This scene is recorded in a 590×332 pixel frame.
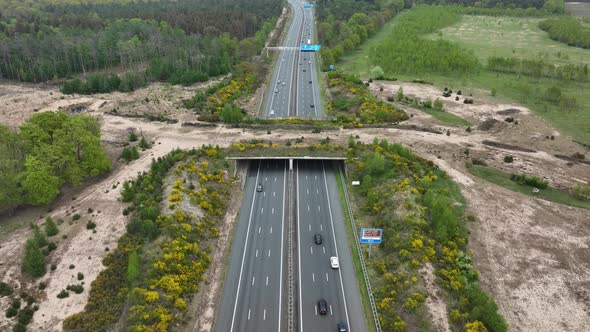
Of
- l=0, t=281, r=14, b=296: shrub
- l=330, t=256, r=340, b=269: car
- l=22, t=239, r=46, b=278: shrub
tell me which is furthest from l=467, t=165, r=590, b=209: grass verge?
l=0, t=281, r=14, b=296: shrub

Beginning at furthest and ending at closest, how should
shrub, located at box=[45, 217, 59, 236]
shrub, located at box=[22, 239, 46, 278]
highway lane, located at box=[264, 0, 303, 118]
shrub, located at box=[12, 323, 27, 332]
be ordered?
1. highway lane, located at box=[264, 0, 303, 118]
2. shrub, located at box=[45, 217, 59, 236]
3. shrub, located at box=[22, 239, 46, 278]
4. shrub, located at box=[12, 323, 27, 332]

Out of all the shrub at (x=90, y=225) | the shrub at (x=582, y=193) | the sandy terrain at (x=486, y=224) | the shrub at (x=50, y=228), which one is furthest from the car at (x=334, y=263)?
the shrub at (x=582, y=193)

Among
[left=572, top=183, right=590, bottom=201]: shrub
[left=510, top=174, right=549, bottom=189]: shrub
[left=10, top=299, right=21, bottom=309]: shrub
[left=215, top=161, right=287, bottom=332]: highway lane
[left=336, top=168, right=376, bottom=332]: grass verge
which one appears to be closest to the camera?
[left=10, top=299, right=21, bottom=309]: shrub

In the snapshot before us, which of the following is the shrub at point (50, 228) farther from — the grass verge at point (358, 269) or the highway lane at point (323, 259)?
the grass verge at point (358, 269)

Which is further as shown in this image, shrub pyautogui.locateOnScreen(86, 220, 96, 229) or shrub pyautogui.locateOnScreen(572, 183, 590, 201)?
shrub pyautogui.locateOnScreen(572, 183, 590, 201)

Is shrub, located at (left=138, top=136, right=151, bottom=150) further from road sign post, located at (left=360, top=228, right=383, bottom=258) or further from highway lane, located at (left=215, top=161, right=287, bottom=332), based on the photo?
road sign post, located at (left=360, top=228, right=383, bottom=258)

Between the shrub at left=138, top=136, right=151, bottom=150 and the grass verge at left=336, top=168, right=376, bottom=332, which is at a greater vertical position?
the shrub at left=138, top=136, right=151, bottom=150

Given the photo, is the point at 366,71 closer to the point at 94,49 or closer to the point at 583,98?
the point at 583,98
